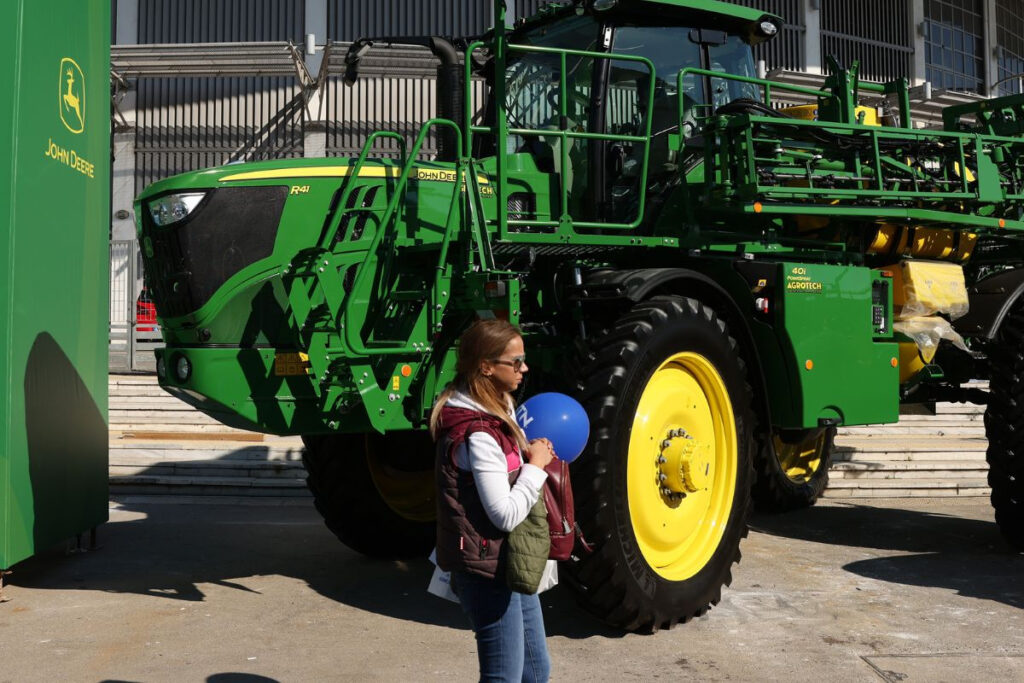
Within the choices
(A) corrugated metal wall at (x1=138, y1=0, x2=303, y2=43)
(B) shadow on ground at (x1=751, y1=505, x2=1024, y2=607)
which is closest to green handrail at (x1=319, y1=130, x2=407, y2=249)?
(B) shadow on ground at (x1=751, y1=505, x2=1024, y2=607)

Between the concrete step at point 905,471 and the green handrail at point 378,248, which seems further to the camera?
the concrete step at point 905,471

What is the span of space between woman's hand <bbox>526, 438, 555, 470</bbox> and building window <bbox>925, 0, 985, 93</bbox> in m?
20.4

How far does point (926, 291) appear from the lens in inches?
282

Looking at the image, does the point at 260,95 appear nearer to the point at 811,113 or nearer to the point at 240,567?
the point at 811,113

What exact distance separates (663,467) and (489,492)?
2.58m

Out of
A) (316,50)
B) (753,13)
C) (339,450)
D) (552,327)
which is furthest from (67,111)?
(316,50)

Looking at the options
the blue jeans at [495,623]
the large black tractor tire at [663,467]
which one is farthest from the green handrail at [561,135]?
the blue jeans at [495,623]

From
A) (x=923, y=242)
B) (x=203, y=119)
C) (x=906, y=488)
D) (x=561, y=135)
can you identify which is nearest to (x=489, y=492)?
(x=561, y=135)

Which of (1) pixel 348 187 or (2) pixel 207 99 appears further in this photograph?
(2) pixel 207 99

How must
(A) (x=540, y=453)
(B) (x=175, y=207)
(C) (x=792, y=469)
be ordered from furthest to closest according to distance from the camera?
(C) (x=792, y=469) → (B) (x=175, y=207) → (A) (x=540, y=453)

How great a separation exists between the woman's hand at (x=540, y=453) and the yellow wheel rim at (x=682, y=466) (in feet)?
6.60

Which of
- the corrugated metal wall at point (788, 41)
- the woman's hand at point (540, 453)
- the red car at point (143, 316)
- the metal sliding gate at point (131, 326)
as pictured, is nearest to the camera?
the woman's hand at point (540, 453)

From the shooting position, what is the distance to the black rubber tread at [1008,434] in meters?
7.07

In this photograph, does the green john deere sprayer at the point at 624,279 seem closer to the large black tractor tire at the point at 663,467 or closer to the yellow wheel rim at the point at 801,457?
the large black tractor tire at the point at 663,467
